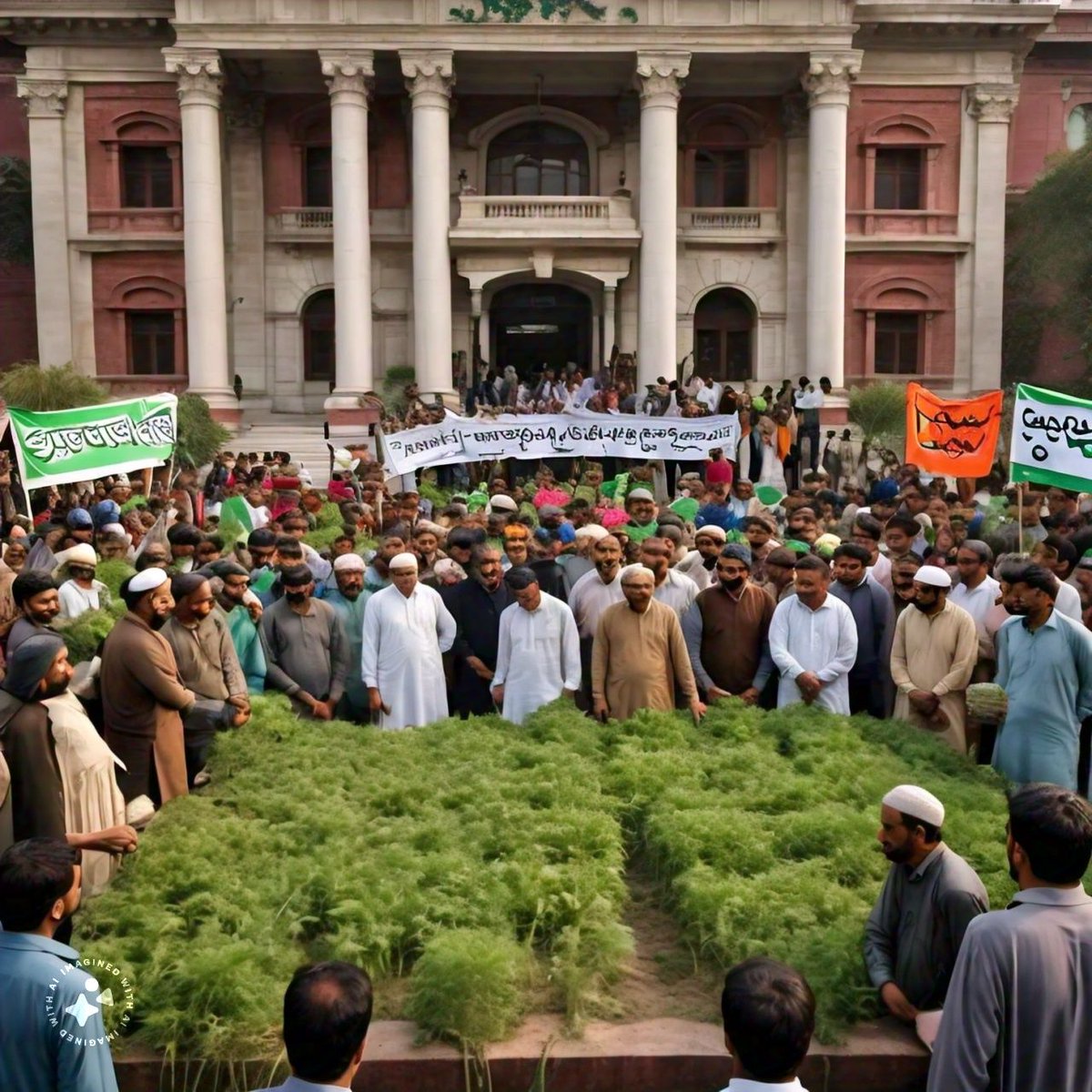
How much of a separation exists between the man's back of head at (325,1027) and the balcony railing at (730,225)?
3039 cm

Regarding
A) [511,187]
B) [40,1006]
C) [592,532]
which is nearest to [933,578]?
[592,532]

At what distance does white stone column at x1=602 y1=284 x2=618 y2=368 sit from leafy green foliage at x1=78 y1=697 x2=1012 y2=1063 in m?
23.7

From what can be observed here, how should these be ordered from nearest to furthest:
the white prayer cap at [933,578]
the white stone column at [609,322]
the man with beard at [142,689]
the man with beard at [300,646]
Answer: the man with beard at [142,689] → the white prayer cap at [933,578] → the man with beard at [300,646] → the white stone column at [609,322]

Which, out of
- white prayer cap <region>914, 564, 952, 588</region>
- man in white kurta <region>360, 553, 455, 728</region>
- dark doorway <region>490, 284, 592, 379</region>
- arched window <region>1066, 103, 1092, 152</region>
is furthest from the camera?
arched window <region>1066, 103, 1092, 152</region>

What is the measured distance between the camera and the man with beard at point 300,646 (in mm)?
8234

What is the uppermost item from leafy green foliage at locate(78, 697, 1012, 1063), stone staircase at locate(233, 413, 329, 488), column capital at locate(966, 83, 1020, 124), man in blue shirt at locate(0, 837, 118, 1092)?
column capital at locate(966, 83, 1020, 124)

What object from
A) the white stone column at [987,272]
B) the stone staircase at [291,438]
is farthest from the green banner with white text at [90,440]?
the white stone column at [987,272]

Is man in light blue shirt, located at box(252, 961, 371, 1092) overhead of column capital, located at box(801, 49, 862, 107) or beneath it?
beneath

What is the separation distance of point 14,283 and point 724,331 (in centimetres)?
1881

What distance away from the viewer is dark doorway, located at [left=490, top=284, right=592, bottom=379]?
107 ft

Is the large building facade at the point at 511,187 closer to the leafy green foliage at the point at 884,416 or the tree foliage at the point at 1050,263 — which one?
the tree foliage at the point at 1050,263

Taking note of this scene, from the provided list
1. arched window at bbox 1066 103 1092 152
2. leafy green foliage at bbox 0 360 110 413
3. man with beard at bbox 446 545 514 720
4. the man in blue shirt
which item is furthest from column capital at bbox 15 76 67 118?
the man in blue shirt

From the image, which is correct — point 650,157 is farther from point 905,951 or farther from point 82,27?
point 905,951

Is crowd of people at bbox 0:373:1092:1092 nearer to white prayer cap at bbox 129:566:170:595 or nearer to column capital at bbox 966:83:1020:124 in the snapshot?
white prayer cap at bbox 129:566:170:595
